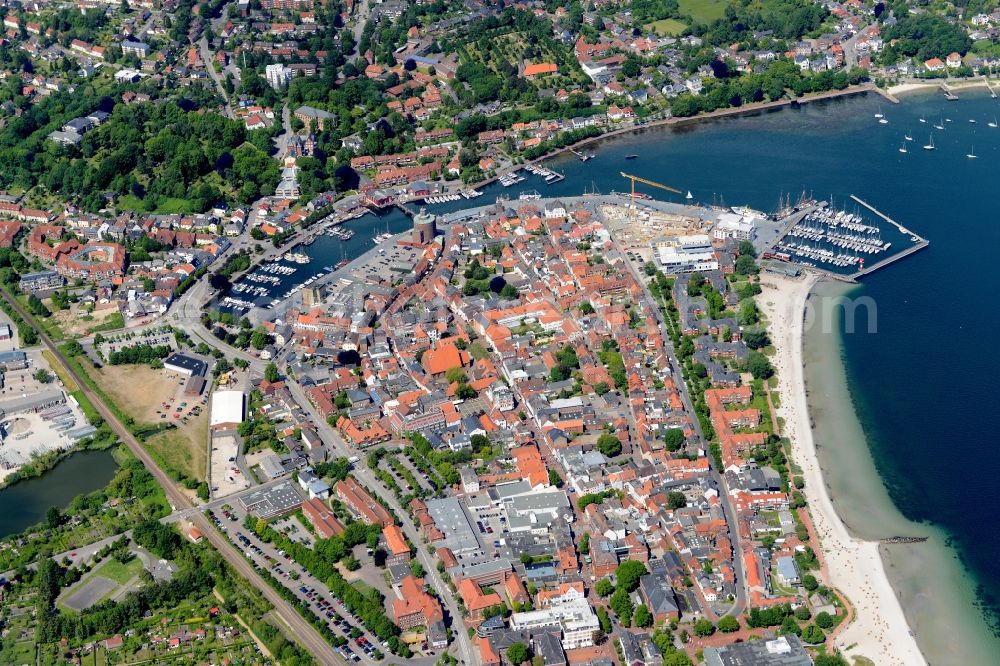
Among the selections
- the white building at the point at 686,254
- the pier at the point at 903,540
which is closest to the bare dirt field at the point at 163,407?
the white building at the point at 686,254

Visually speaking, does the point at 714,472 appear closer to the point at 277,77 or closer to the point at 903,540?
the point at 903,540

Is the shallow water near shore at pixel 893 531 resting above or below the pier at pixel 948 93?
below

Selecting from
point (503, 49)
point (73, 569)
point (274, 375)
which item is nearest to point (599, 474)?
point (274, 375)

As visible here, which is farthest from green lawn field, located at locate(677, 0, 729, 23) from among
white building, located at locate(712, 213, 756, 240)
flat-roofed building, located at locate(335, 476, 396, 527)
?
flat-roofed building, located at locate(335, 476, 396, 527)

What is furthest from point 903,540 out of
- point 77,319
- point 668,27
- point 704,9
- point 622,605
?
point 704,9

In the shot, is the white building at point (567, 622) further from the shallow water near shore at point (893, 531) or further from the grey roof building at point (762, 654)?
the shallow water near shore at point (893, 531)

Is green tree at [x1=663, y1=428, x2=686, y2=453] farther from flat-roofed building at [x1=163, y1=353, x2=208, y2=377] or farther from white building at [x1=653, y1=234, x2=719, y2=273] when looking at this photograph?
flat-roofed building at [x1=163, y1=353, x2=208, y2=377]

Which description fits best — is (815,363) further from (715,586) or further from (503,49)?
(503,49)
